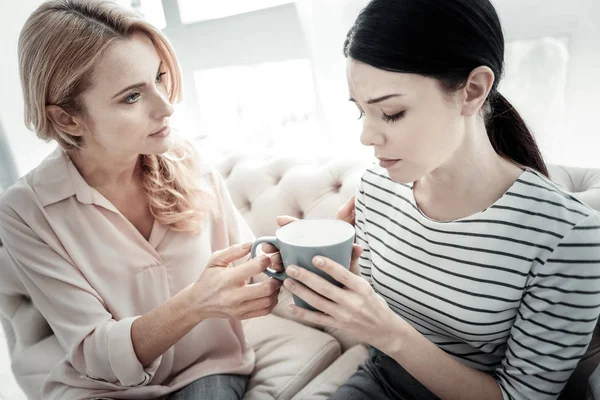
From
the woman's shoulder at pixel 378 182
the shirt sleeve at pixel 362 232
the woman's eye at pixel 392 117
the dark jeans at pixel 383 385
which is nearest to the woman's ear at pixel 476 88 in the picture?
the woman's eye at pixel 392 117

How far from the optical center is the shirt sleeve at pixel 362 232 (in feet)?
3.66

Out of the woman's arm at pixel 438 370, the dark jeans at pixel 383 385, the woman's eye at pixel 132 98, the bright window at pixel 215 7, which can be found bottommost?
the dark jeans at pixel 383 385

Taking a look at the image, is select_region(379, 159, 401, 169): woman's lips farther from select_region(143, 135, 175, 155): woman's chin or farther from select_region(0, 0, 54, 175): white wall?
select_region(0, 0, 54, 175): white wall

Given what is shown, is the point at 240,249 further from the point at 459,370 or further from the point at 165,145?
the point at 459,370

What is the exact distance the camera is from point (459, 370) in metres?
0.83

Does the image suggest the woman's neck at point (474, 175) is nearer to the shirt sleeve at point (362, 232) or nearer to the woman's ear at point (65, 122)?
the shirt sleeve at point (362, 232)

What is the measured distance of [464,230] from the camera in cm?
85

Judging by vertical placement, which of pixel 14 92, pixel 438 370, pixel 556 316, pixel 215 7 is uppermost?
pixel 215 7

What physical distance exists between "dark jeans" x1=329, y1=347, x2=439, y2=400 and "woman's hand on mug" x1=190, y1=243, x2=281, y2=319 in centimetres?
34

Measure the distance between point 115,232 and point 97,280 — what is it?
0.12 metres

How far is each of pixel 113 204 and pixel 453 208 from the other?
854 mm

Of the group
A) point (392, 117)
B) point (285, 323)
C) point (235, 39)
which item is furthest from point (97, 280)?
point (235, 39)

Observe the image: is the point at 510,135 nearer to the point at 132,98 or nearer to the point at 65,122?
the point at 132,98

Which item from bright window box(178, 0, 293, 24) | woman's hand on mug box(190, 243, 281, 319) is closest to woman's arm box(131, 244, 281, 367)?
woman's hand on mug box(190, 243, 281, 319)
